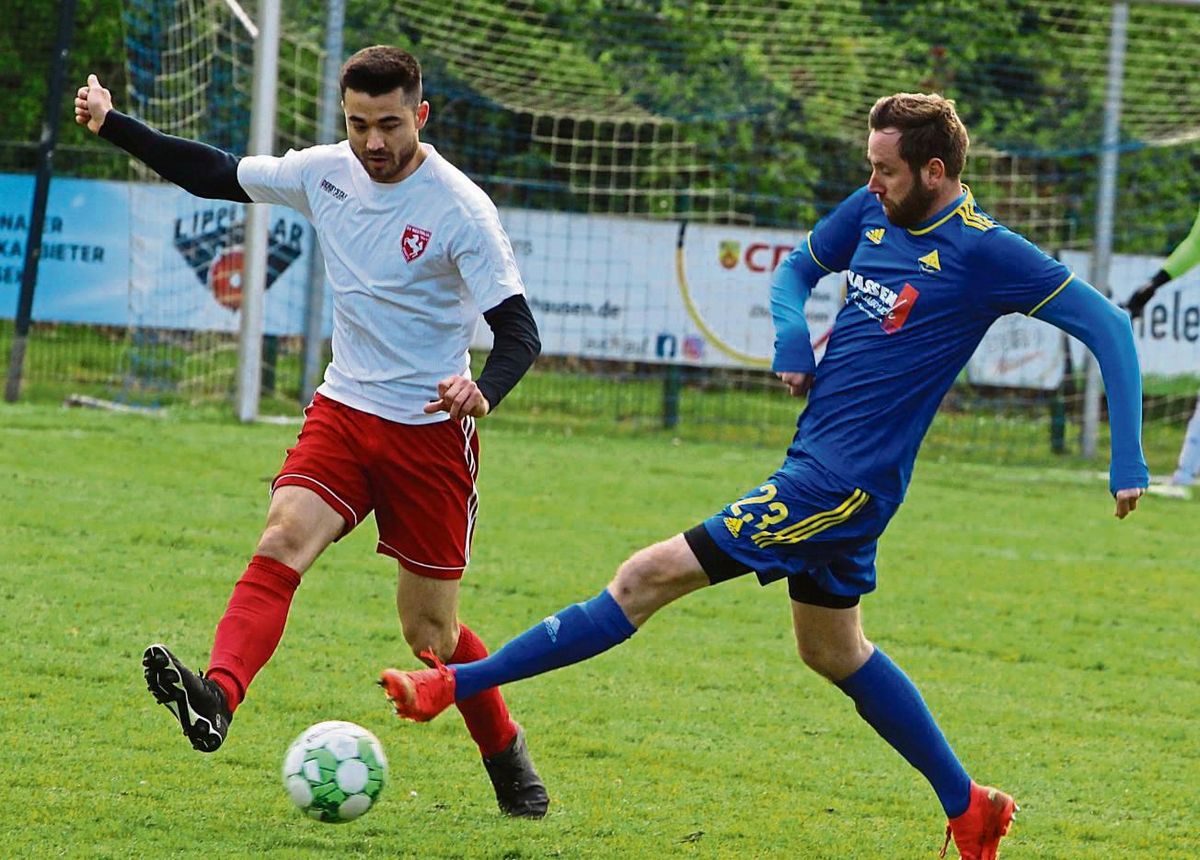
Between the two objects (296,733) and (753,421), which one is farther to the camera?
(753,421)

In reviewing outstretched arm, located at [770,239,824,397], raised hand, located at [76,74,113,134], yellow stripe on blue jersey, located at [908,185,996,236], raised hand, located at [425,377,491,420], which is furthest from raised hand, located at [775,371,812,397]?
raised hand, located at [76,74,113,134]

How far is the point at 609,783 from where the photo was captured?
5.18 metres

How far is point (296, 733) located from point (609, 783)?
99cm

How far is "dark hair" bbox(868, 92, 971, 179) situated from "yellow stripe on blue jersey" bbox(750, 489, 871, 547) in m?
0.86

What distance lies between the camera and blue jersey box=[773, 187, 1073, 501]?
4473mm

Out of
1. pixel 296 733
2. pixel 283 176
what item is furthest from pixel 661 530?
pixel 283 176

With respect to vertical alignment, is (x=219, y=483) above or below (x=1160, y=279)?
below

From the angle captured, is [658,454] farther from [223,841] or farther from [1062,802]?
[223,841]

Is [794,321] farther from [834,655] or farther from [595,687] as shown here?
[595,687]

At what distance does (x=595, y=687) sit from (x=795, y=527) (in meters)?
2.16

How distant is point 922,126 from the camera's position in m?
4.42

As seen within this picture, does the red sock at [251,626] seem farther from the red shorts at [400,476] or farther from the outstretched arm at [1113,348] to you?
the outstretched arm at [1113,348]

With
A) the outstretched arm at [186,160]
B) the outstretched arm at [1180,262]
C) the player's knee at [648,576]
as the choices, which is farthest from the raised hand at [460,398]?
the outstretched arm at [1180,262]

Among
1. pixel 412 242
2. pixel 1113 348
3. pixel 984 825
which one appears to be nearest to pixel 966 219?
pixel 1113 348
